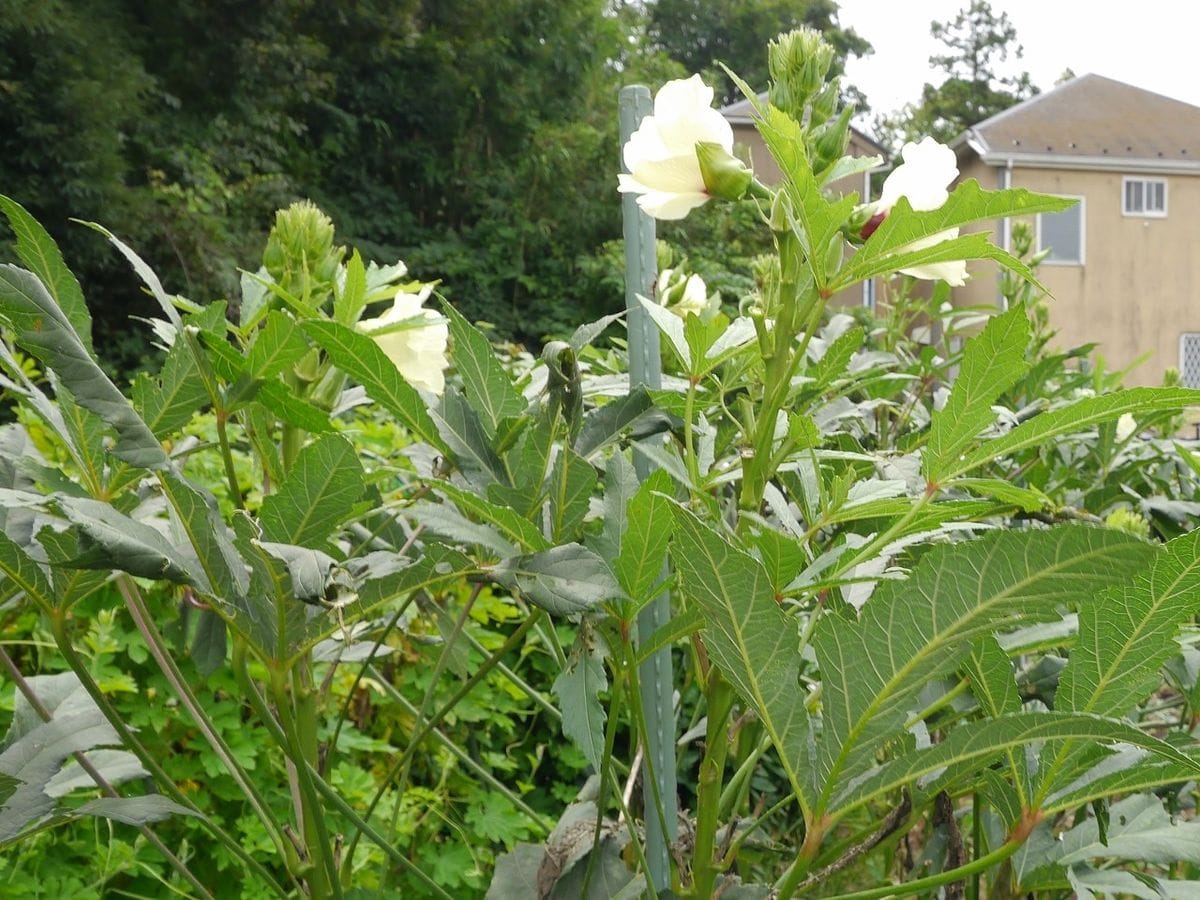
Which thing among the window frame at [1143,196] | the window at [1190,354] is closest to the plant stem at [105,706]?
the window frame at [1143,196]

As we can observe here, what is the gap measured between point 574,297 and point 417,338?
39.4 ft

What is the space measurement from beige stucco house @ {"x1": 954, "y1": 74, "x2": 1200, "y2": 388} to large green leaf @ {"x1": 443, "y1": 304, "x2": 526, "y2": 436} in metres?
16.3

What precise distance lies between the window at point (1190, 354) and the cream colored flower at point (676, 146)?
1866cm

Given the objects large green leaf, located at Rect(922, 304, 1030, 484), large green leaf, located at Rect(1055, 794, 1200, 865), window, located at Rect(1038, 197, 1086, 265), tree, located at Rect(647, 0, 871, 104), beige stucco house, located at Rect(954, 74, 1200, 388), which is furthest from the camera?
tree, located at Rect(647, 0, 871, 104)

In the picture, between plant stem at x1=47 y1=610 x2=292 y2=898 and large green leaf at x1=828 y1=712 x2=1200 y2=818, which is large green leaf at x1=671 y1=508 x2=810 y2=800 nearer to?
large green leaf at x1=828 y1=712 x2=1200 y2=818

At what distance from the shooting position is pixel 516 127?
14125 millimetres

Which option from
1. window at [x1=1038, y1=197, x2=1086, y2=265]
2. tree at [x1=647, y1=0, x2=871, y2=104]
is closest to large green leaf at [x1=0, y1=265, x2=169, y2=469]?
window at [x1=1038, y1=197, x2=1086, y2=265]

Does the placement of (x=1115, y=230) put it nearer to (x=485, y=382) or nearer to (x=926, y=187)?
(x=926, y=187)

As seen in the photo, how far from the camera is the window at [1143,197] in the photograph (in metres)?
16.7

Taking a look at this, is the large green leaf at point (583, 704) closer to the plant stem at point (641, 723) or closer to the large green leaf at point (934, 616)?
the plant stem at point (641, 723)

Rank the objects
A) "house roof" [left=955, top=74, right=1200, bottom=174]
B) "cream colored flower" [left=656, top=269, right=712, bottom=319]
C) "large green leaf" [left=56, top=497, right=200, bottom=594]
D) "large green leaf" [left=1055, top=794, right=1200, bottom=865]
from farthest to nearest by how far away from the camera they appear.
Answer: "house roof" [left=955, top=74, right=1200, bottom=174] → "cream colored flower" [left=656, top=269, right=712, bottom=319] → "large green leaf" [left=1055, top=794, right=1200, bottom=865] → "large green leaf" [left=56, top=497, right=200, bottom=594]

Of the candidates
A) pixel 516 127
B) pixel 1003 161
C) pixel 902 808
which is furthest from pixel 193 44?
pixel 902 808

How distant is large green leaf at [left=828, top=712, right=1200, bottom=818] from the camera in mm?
441

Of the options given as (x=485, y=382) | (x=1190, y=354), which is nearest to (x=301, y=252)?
(x=485, y=382)
